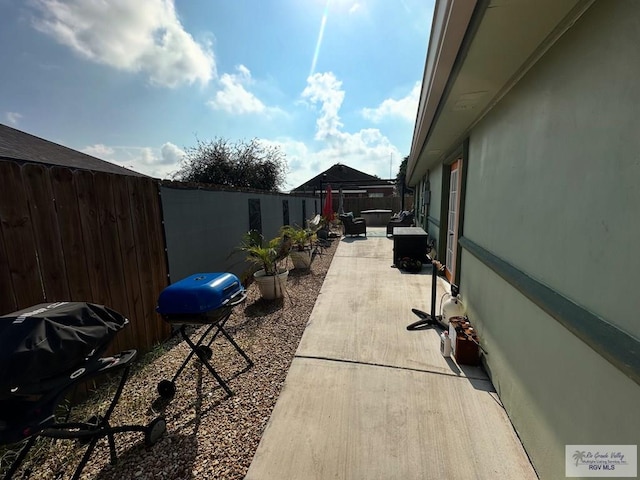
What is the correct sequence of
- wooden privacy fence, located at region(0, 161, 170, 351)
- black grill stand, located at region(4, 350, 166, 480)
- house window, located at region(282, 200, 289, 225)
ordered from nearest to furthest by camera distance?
black grill stand, located at region(4, 350, 166, 480)
wooden privacy fence, located at region(0, 161, 170, 351)
house window, located at region(282, 200, 289, 225)

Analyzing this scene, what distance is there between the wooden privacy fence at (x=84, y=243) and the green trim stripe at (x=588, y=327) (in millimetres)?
3428

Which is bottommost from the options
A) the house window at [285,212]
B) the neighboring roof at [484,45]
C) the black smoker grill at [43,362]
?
the black smoker grill at [43,362]

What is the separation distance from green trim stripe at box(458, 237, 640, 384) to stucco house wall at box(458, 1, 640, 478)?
3 centimetres

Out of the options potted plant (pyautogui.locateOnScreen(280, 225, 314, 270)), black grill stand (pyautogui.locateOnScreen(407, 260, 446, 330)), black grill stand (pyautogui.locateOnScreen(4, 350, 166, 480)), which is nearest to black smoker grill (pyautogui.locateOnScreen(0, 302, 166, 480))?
black grill stand (pyautogui.locateOnScreen(4, 350, 166, 480))

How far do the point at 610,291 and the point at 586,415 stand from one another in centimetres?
59

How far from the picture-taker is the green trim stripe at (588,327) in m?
0.98

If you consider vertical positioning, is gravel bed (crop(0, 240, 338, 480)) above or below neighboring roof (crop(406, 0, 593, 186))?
below

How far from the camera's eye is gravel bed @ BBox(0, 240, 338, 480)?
5.59ft

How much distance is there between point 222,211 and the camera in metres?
4.99

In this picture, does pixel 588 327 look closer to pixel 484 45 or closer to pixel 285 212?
pixel 484 45

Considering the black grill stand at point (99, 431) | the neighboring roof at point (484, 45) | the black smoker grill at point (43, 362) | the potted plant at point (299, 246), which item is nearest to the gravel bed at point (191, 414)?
the black grill stand at point (99, 431)

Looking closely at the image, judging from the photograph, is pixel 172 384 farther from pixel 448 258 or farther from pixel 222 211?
pixel 448 258

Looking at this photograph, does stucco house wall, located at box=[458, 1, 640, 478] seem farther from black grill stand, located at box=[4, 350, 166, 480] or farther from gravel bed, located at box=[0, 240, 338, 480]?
black grill stand, located at box=[4, 350, 166, 480]

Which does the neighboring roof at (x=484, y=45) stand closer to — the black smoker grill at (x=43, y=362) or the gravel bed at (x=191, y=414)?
the black smoker grill at (x=43, y=362)
